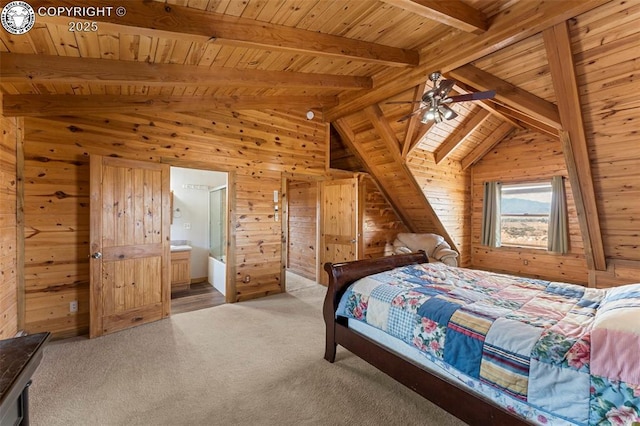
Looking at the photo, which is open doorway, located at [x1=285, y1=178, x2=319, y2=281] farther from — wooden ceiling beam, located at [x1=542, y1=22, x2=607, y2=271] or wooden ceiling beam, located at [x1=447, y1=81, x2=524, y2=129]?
wooden ceiling beam, located at [x1=542, y1=22, x2=607, y2=271]

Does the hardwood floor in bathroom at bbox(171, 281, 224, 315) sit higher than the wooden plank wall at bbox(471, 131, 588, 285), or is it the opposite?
the wooden plank wall at bbox(471, 131, 588, 285)

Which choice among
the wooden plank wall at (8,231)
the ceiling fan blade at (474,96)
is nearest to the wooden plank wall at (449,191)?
the ceiling fan blade at (474,96)

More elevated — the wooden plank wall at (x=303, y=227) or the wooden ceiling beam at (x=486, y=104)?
the wooden ceiling beam at (x=486, y=104)

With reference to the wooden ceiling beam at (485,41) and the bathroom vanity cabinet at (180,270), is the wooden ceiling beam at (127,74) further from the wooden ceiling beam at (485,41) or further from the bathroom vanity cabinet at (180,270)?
the bathroom vanity cabinet at (180,270)

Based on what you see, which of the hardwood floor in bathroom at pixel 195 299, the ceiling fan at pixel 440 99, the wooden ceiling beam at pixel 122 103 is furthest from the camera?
the hardwood floor in bathroom at pixel 195 299

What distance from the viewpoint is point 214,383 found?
2.26 metres

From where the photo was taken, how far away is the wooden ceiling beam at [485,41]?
7.19 feet

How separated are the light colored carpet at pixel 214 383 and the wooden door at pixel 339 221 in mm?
1907

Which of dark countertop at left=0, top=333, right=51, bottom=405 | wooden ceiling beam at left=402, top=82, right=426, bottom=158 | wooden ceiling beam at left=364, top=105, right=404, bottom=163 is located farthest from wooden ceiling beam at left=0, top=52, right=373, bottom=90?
dark countertop at left=0, top=333, right=51, bottom=405

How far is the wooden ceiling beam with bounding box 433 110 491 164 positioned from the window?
6.55ft

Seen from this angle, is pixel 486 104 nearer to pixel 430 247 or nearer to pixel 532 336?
pixel 430 247

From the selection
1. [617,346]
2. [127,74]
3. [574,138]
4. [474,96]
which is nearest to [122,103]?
[127,74]

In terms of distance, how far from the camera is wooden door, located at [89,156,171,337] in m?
3.07

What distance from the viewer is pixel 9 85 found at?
2.49 meters
